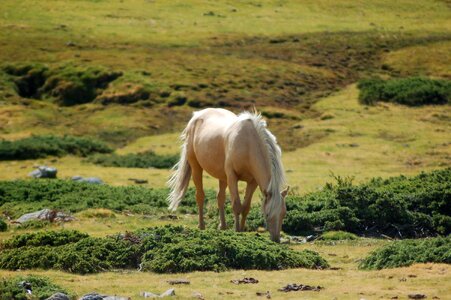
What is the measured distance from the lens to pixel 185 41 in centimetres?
8200

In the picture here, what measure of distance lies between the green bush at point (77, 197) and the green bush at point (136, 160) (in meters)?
11.6

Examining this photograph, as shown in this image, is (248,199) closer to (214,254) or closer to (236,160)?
(236,160)

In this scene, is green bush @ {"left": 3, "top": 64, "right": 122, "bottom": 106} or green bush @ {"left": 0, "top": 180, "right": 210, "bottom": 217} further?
green bush @ {"left": 3, "top": 64, "right": 122, "bottom": 106}

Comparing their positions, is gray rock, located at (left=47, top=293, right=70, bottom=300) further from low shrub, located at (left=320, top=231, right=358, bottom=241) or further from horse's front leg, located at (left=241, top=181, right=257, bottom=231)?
low shrub, located at (left=320, top=231, right=358, bottom=241)

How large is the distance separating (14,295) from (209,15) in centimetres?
7783

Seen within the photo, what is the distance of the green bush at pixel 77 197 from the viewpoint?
31.3 m

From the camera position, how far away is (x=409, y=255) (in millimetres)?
19781

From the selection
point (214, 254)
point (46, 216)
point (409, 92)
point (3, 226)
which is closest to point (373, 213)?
point (214, 254)

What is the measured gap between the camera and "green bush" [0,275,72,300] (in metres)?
16.2

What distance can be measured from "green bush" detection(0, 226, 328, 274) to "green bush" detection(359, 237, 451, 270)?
115cm

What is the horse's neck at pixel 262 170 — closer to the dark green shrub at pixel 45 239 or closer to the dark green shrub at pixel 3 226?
the dark green shrub at pixel 45 239

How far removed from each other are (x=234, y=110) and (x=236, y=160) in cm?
3988

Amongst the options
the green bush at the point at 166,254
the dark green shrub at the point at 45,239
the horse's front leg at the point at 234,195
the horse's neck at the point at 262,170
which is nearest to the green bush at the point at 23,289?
the green bush at the point at 166,254

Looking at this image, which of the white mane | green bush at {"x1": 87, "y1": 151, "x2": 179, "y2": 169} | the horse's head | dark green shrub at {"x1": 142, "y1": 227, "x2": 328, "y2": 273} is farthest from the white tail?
green bush at {"x1": 87, "y1": 151, "x2": 179, "y2": 169}
